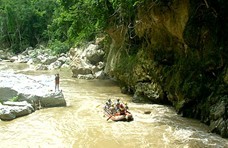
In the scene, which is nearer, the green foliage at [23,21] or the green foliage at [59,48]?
the green foliage at [59,48]

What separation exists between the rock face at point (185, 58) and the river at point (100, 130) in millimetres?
677

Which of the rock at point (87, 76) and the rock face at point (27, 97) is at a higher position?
the rock at point (87, 76)

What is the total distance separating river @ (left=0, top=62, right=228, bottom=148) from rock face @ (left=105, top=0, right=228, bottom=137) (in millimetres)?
677

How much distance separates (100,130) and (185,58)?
4.93 meters

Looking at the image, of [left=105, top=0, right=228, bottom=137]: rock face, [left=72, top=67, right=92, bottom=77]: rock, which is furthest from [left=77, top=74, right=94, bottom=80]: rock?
[left=105, top=0, right=228, bottom=137]: rock face

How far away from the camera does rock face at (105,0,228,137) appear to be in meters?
12.3

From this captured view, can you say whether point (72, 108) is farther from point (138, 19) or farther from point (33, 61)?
point (33, 61)

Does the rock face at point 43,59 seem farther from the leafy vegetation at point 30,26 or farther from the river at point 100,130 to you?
the river at point 100,130

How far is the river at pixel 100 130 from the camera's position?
415 inches

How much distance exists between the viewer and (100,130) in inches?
470

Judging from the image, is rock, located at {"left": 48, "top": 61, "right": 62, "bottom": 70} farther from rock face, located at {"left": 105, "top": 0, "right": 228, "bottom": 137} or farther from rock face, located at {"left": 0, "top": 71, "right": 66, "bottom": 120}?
rock face, located at {"left": 105, "top": 0, "right": 228, "bottom": 137}

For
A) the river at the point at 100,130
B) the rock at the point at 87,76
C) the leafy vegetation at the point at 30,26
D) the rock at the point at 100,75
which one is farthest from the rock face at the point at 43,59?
the river at the point at 100,130

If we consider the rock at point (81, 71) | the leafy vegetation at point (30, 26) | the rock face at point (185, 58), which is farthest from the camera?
the leafy vegetation at point (30, 26)

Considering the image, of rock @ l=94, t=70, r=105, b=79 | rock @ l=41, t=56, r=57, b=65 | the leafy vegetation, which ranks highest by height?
the leafy vegetation
